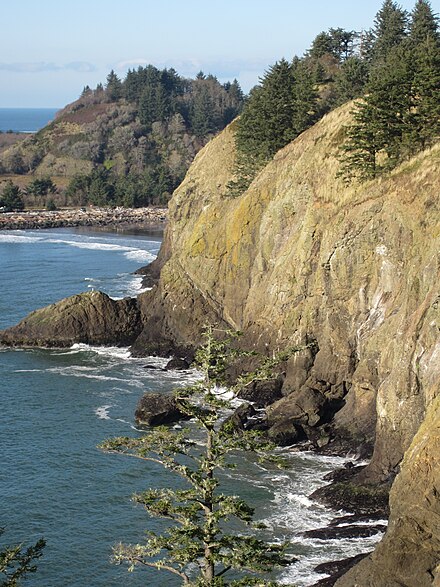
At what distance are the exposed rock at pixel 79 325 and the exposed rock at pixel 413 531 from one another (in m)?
40.0

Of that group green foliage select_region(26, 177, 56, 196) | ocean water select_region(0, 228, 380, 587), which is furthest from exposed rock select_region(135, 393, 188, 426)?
green foliage select_region(26, 177, 56, 196)

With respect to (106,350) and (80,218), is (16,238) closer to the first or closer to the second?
(80,218)

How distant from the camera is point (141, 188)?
177000mm

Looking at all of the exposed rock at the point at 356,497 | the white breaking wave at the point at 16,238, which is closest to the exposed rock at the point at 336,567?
the exposed rock at the point at 356,497

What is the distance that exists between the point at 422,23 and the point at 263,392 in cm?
4750

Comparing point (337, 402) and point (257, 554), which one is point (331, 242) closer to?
point (337, 402)

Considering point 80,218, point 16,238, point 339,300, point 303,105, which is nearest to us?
point 339,300

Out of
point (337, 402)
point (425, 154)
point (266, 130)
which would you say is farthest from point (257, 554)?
point (266, 130)

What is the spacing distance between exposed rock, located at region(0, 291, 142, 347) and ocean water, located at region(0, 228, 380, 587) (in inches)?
53.7

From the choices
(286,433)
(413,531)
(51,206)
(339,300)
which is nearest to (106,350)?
(339,300)

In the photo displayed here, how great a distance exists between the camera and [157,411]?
51.7m

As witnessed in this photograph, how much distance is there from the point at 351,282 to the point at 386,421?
12133 millimetres

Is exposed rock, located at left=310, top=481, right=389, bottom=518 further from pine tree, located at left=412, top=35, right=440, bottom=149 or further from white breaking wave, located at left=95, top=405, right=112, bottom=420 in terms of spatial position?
pine tree, located at left=412, top=35, right=440, bottom=149

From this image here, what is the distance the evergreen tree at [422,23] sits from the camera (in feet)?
277
